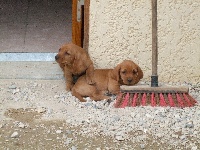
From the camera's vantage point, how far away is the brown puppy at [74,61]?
464 centimetres

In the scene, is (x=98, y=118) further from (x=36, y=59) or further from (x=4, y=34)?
(x=4, y=34)

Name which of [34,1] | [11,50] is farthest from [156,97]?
[34,1]

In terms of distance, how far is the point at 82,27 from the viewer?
16.9 feet

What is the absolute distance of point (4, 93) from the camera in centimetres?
476

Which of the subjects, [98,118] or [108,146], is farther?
[98,118]

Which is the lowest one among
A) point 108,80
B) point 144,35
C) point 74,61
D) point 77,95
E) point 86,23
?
point 77,95

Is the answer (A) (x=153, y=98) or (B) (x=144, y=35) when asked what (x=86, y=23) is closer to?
(B) (x=144, y=35)

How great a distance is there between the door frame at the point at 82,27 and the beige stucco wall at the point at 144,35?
0.15 feet

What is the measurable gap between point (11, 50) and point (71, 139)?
234cm

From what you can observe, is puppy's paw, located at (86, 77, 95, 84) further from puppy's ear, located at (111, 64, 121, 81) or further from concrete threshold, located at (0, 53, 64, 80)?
concrete threshold, located at (0, 53, 64, 80)

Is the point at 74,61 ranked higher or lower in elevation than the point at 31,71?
higher

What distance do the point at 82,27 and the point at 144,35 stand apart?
2.17ft

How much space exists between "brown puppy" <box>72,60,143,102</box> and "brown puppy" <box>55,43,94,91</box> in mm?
65

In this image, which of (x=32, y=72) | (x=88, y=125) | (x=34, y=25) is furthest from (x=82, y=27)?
(x=34, y=25)
